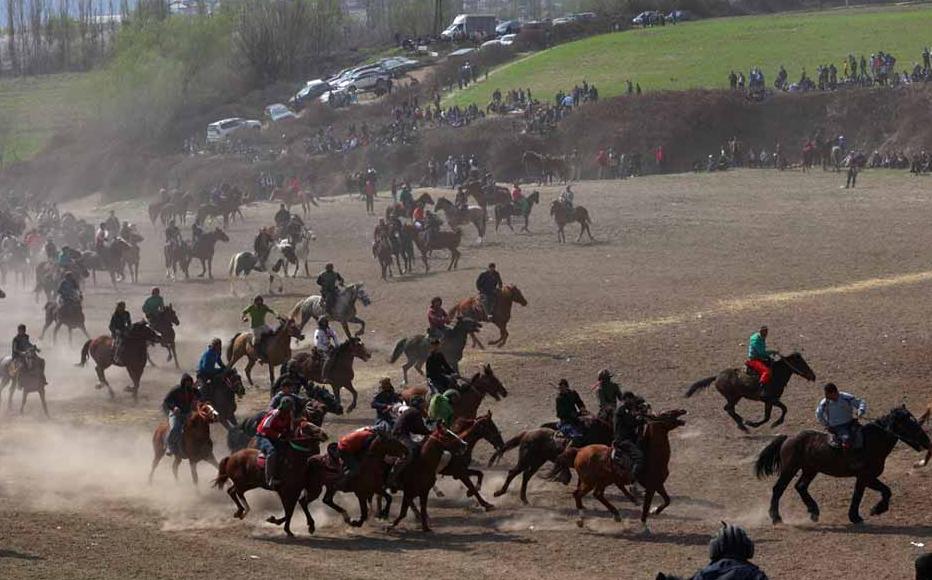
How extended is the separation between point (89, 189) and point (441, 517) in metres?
76.2

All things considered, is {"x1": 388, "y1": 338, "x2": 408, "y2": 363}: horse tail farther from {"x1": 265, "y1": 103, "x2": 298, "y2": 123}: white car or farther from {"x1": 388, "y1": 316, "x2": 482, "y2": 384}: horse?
{"x1": 265, "y1": 103, "x2": 298, "y2": 123}: white car

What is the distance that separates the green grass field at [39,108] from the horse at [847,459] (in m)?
90.8

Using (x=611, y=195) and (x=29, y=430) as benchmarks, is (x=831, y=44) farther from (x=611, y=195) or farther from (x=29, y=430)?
(x=29, y=430)

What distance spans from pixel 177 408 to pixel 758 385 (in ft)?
29.5

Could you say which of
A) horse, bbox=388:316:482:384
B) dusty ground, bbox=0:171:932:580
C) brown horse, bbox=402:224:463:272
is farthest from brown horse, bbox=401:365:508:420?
brown horse, bbox=402:224:463:272

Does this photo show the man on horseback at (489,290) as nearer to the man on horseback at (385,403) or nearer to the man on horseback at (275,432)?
the man on horseback at (385,403)

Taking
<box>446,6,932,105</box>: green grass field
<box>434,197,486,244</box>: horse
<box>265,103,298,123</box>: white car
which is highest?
<box>446,6,932,105</box>: green grass field

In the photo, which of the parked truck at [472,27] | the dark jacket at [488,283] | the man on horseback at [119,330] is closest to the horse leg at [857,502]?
the dark jacket at [488,283]

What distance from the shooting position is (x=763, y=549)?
684 inches

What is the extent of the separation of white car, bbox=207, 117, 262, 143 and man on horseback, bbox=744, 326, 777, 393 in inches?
2737

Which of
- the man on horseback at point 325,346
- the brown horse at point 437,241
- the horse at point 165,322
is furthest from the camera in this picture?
the brown horse at point 437,241

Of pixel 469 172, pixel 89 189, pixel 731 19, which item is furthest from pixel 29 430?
pixel 731 19

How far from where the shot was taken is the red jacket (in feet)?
59.5

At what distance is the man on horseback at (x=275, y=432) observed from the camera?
59.4 feet
